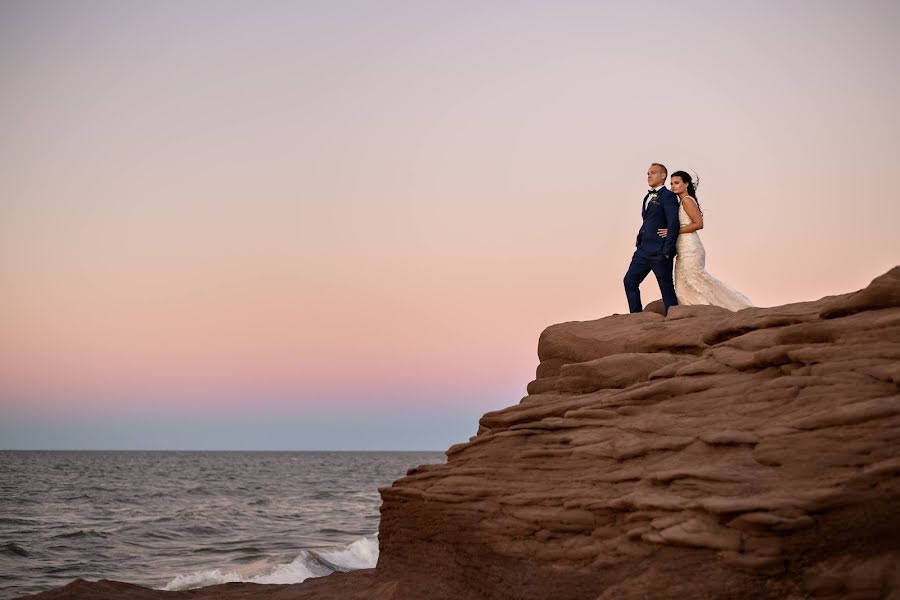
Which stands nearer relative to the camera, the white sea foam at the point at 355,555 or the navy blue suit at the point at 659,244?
the navy blue suit at the point at 659,244

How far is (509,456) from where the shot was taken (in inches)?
470

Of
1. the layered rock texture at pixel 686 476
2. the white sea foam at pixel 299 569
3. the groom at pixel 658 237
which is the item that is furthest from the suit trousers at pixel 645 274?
the white sea foam at pixel 299 569

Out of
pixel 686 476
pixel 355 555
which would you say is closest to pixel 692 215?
pixel 686 476

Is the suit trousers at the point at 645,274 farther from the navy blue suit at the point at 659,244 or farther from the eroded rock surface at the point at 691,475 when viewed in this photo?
Answer: the eroded rock surface at the point at 691,475

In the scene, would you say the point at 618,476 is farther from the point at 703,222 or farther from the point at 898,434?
the point at 703,222

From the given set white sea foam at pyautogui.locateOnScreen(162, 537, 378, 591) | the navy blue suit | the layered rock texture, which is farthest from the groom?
white sea foam at pyautogui.locateOnScreen(162, 537, 378, 591)

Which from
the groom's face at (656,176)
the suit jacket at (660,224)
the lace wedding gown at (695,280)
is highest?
the groom's face at (656,176)

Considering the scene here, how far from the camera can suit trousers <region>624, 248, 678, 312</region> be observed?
14.6m

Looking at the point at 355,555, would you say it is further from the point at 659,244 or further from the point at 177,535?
the point at 659,244

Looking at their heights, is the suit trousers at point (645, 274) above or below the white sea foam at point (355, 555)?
above

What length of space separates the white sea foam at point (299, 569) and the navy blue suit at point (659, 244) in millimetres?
12294

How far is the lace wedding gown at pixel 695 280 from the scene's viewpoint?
14133 mm

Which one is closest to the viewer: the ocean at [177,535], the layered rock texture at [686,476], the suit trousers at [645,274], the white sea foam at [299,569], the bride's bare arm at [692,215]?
the layered rock texture at [686,476]

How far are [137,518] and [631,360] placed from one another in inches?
1258
